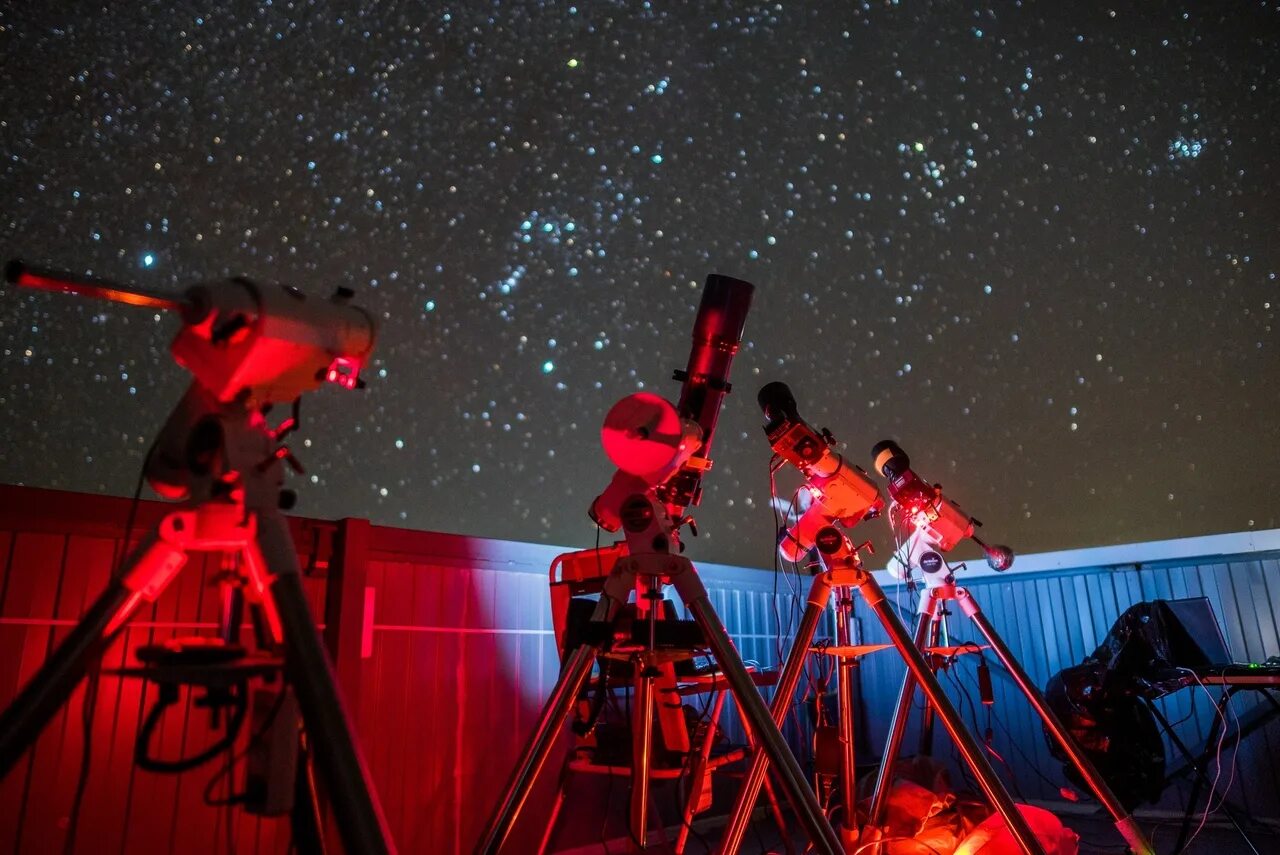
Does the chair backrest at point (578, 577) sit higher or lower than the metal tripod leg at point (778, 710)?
higher

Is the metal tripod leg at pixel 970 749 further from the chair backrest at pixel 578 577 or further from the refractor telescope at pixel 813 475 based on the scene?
the chair backrest at pixel 578 577

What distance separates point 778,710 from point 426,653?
1.87 m

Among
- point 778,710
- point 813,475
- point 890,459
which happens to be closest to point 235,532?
point 778,710

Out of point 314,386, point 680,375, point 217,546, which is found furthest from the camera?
point 680,375

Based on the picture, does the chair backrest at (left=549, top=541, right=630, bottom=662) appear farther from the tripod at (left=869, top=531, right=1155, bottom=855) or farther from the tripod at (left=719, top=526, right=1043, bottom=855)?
the tripod at (left=869, top=531, right=1155, bottom=855)

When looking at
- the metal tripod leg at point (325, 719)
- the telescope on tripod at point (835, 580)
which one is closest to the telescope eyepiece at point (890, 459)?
the telescope on tripod at point (835, 580)

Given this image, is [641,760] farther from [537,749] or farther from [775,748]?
[775,748]

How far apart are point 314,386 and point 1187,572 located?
19.4ft

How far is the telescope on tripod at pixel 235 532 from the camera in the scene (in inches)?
45.8

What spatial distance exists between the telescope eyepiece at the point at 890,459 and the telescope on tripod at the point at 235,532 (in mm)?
3003

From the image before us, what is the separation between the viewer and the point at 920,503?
12.7 ft

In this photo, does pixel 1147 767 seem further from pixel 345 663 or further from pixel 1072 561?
pixel 345 663

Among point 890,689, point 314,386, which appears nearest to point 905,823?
point 890,689

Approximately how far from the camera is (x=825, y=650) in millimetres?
3076
